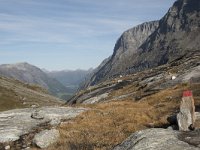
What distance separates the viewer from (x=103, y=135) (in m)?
28.7

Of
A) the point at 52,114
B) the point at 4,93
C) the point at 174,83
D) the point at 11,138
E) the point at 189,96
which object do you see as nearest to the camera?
the point at 189,96

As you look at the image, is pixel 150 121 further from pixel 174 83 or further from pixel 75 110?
pixel 174 83

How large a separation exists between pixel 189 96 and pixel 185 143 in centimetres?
748

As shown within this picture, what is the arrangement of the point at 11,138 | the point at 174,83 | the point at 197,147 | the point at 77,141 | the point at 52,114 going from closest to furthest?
1. the point at 197,147
2. the point at 77,141
3. the point at 11,138
4. the point at 52,114
5. the point at 174,83

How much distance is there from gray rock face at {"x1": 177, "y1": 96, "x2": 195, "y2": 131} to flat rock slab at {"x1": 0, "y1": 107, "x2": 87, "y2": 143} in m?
14.5

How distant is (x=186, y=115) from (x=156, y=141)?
7.05 metres

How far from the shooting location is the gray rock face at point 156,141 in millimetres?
16823

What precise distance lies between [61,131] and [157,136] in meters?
14.1

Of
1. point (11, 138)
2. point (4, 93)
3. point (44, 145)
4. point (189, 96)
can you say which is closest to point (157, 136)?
point (189, 96)

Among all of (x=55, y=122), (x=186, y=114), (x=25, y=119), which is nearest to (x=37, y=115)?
(x=25, y=119)

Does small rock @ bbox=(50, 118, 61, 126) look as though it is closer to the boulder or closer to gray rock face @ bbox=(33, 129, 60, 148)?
gray rock face @ bbox=(33, 129, 60, 148)

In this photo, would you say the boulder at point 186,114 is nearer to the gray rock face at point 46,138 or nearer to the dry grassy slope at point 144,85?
the gray rock face at point 46,138

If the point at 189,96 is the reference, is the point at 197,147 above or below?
below

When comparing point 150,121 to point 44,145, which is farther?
point 150,121
